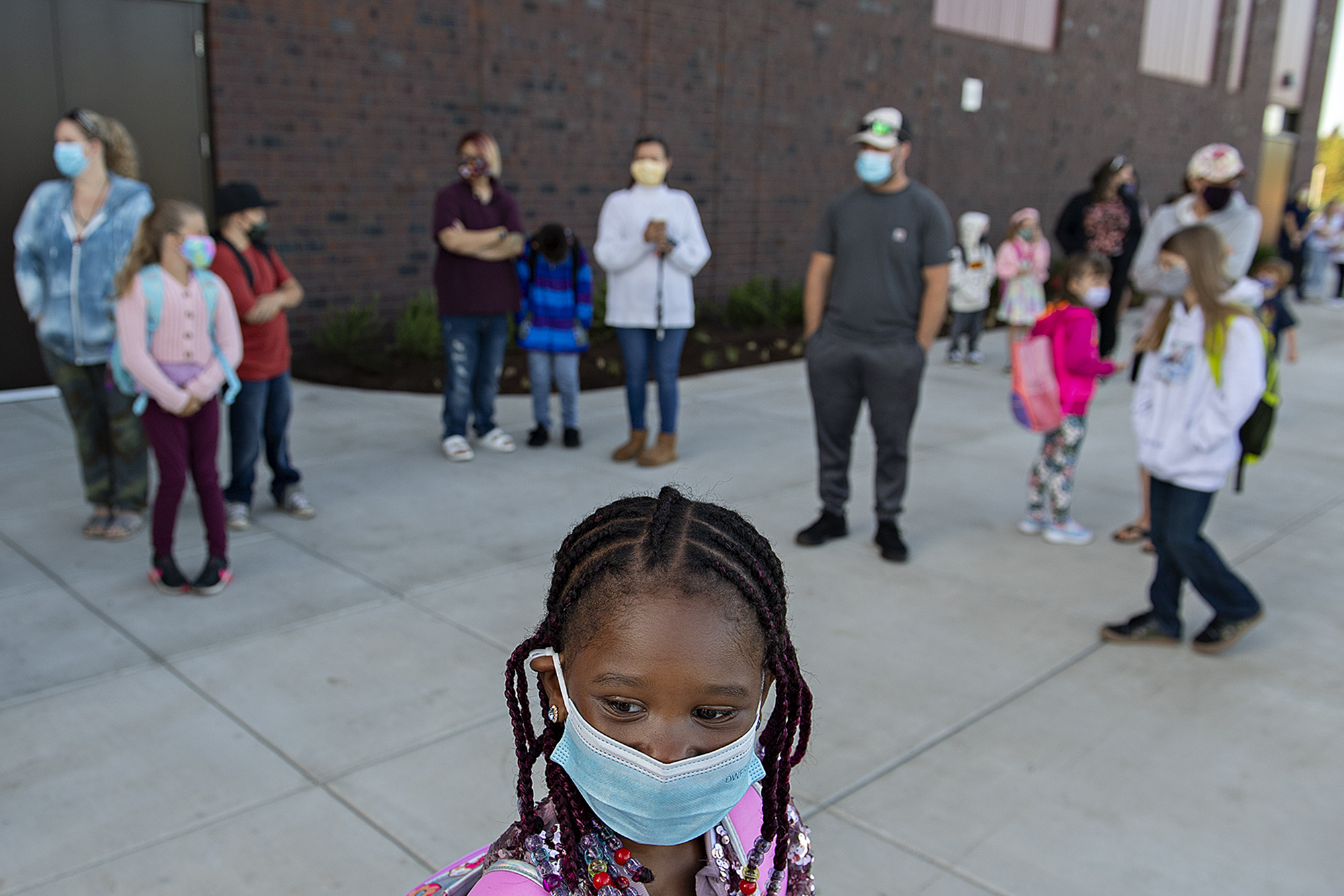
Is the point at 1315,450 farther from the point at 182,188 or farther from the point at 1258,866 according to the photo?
the point at 182,188

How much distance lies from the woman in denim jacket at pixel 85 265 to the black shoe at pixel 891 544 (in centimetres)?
364

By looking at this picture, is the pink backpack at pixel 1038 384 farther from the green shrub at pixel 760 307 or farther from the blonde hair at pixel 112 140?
the green shrub at pixel 760 307

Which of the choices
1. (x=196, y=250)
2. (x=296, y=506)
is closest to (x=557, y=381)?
(x=296, y=506)

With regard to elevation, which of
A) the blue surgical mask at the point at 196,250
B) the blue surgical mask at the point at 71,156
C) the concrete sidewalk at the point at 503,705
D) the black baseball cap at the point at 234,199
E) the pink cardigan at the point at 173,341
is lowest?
the concrete sidewalk at the point at 503,705

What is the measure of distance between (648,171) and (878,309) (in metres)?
2.06

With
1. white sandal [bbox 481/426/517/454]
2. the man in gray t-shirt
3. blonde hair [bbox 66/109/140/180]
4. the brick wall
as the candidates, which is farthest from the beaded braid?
the brick wall

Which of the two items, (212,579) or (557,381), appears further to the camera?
(557,381)

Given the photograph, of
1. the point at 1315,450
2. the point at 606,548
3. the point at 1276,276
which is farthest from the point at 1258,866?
the point at 1276,276

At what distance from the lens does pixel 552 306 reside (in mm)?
7379

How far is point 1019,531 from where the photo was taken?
6.08 meters

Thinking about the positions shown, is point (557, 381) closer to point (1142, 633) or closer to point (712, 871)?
point (1142, 633)

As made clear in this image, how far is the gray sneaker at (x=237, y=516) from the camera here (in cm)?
570

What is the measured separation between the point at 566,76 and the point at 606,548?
34.2 ft

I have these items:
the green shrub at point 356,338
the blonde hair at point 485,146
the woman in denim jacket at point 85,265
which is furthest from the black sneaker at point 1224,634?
the green shrub at point 356,338
